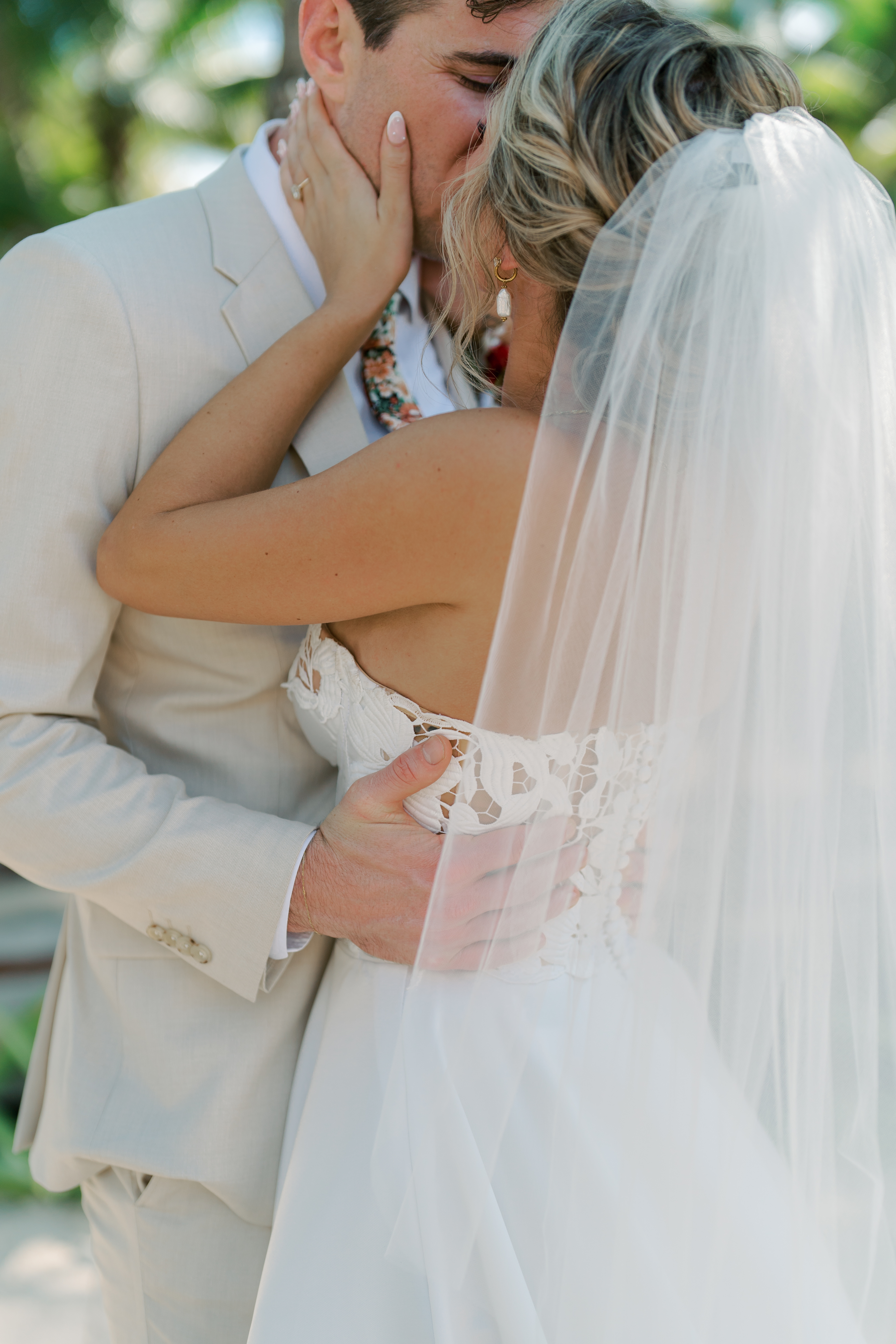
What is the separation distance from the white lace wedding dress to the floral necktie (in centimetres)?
66

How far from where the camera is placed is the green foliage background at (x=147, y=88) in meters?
13.2

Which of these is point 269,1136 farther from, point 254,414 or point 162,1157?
point 254,414

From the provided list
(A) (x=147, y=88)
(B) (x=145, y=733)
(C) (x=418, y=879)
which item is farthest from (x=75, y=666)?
(A) (x=147, y=88)

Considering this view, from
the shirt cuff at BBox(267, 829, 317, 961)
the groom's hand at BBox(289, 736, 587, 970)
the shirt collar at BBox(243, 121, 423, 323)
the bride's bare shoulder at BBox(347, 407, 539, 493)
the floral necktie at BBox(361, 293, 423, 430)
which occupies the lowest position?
the shirt cuff at BBox(267, 829, 317, 961)

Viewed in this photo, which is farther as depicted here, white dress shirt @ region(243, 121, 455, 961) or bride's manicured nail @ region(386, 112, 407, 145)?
bride's manicured nail @ region(386, 112, 407, 145)

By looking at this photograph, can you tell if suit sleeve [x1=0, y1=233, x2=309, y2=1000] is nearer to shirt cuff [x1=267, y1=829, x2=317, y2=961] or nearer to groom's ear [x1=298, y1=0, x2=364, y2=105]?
shirt cuff [x1=267, y1=829, x2=317, y2=961]

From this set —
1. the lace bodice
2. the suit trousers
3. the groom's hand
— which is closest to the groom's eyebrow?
the lace bodice

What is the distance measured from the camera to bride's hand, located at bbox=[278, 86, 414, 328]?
2035mm

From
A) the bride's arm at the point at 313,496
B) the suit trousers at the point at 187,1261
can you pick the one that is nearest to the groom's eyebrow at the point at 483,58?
the bride's arm at the point at 313,496

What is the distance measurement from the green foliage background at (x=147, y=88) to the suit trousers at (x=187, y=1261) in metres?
11.9

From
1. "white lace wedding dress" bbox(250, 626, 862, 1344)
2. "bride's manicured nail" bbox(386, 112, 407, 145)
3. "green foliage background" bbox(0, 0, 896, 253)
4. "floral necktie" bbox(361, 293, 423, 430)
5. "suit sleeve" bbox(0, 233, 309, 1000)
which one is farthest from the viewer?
"green foliage background" bbox(0, 0, 896, 253)

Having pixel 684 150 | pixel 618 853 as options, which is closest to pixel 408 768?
pixel 618 853

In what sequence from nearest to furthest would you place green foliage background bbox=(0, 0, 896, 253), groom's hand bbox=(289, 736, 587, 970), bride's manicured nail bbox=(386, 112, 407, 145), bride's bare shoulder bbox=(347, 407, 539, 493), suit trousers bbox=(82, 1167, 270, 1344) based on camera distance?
bride's bare shoulder bbox=(347, 407, 539, 493), groom's hand bbox=(289, 736, 587, 970), suit trousers bbox=(82, 1167, 270, 1344), bride's manicured nail bbox=(386, 112, 407, 145), green foliage background bbox=(0, 0, 896, 253)

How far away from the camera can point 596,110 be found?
150 centimetres
